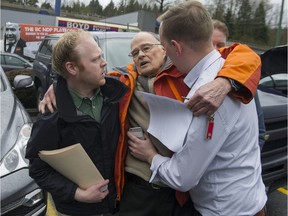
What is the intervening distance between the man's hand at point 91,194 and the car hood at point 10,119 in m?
1.17

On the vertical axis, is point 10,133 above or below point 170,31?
below

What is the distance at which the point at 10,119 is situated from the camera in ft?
9.85

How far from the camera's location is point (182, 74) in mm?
1573

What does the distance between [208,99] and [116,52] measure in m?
3.50

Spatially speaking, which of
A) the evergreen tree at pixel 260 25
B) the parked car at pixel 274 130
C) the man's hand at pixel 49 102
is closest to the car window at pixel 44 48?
the parked car at pixel 274 130

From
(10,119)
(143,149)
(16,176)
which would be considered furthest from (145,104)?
(10,119)

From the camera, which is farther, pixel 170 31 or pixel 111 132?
pixel 111 132

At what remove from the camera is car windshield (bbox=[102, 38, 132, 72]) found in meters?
4.48

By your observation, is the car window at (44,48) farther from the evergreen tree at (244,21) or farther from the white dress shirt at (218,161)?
the evergreen tree at (244,21)

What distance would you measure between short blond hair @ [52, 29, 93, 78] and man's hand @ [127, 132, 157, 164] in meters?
0.49

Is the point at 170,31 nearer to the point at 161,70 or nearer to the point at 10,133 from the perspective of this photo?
the point at 161,70

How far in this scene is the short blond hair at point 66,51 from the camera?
5.37 feet

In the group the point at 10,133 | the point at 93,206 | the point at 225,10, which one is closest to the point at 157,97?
the point at 93,206

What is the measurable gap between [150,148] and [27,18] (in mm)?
35554
